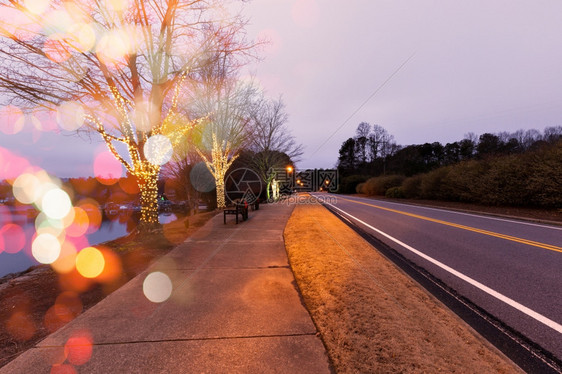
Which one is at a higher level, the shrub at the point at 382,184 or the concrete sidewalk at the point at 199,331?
the shrub at the point at 382,184

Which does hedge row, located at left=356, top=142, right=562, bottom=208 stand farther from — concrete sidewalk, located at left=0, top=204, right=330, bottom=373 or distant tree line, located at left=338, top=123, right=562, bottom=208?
concrete sidewalk, located at left=0, top=204, right=330, bottom=373

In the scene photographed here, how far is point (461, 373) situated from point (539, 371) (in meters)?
0.91

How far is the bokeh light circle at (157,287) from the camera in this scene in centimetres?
377

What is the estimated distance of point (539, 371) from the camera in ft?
7.37

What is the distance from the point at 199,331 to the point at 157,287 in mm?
1798

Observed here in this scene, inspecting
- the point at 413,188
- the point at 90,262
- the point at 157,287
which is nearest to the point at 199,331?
the point at 157,287

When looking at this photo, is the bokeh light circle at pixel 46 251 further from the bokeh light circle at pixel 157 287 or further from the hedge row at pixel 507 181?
the hedge row at pixel 507 181

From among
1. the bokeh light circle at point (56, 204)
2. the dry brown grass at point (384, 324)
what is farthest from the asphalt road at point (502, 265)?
the bokeh light circle at point (56, 204)

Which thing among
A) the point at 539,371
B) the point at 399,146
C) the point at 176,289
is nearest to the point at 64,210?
the point at 176,289

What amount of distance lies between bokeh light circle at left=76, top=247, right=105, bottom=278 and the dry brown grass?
4.23m

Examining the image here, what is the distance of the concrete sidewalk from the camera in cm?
229

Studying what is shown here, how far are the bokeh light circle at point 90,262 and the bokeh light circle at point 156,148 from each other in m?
3.23

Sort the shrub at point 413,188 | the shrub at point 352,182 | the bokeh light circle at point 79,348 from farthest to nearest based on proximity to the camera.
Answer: the shrub at point 352,182 < the shrub at point 413,188 < the bokeh light circle at point 79,348

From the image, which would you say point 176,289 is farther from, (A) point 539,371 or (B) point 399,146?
(B) point 399,146
